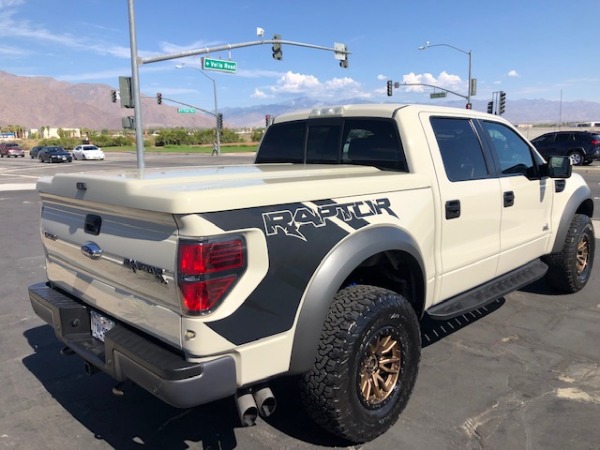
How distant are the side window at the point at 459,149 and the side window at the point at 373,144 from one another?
325 mm

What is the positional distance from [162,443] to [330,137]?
97.3 inches

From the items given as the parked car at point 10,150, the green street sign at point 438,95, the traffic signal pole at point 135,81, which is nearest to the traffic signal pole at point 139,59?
the traffic signal pole at point 135,81

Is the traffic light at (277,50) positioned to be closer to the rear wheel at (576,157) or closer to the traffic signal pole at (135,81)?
the traffic signal pole at (135,81)

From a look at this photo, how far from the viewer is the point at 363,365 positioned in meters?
2.79

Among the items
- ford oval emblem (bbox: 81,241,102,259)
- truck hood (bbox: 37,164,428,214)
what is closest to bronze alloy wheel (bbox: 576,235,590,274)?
truck hood (bbox: 37,164,428,214)

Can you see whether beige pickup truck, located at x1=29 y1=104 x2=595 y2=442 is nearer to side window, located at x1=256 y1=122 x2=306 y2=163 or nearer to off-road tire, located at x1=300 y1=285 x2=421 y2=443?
off-road tire, located at x1=300 y1=285 x2=421 y2=443

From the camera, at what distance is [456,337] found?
439 cm

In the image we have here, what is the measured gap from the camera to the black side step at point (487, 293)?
3.49 meters

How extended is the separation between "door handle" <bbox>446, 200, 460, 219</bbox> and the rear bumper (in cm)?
187

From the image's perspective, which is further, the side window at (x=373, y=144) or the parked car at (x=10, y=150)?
the parked car at (x=10, y=150)

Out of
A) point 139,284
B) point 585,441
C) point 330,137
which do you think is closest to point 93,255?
point 139,284

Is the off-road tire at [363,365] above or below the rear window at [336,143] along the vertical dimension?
below

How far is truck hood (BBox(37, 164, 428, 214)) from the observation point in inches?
86.0

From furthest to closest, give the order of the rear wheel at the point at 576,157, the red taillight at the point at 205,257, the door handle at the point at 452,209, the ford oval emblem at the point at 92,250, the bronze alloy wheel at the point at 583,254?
the rear wheel at the point at 576,157 < the bronze alloy wheel at the point at 583,254 < the door handle at the point at 452,209 < the ford oval emblem at the point at 92,250 < the red taillight at the point at 205,257
